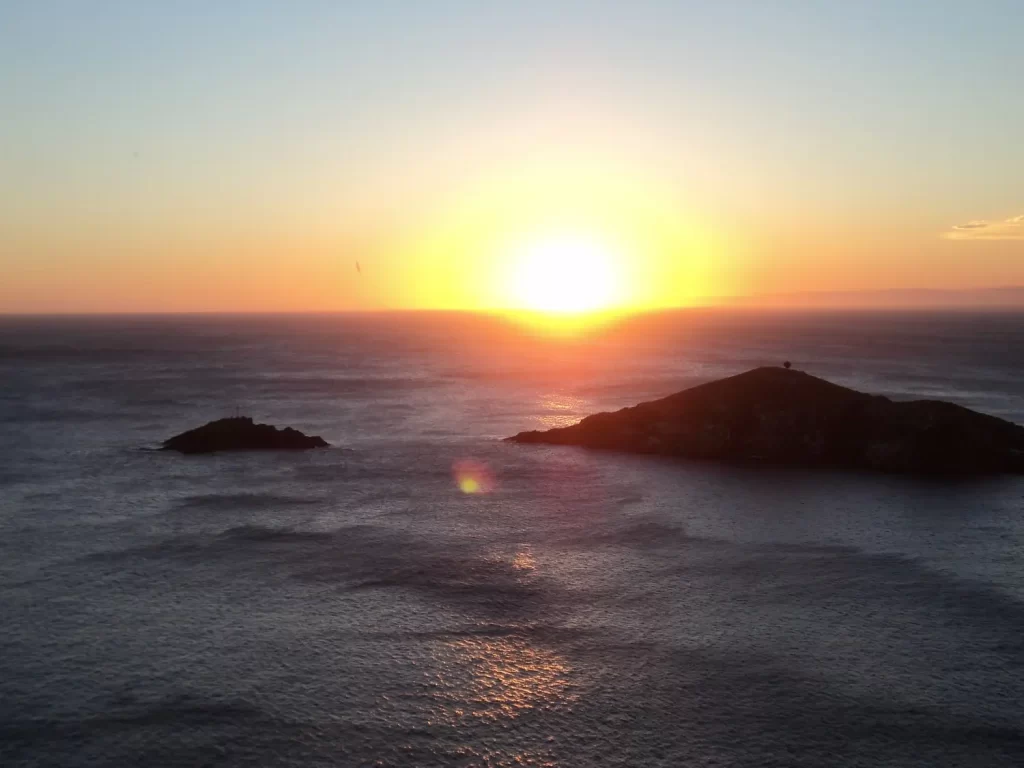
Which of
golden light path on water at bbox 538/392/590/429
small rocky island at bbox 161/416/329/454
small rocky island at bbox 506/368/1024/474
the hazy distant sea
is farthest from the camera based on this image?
golden light path on water at bbox 538/392/590/429

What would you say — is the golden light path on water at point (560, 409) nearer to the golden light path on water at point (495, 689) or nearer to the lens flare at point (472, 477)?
the lens flare at point (472, 477)

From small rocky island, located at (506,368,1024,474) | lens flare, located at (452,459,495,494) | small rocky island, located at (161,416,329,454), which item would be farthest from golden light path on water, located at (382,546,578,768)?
small rocky island, located at (161,416,329,454)

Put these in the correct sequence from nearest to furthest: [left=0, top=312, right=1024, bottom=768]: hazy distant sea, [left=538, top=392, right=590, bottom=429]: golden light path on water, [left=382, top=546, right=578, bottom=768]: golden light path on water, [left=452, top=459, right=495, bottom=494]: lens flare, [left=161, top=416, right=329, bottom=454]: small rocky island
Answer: [left=382, top=546, right=578, bottom=768]: golden light path on water < [left=0, top=312, right=1024, bottom=768]: hazy distant sea < [left=452, top=459, right=495, bottom=494]: lens flare < [left=161, top=416, right=329, bottom=454]: small rocky island < [left=538, top=392, right=590, bottom=429]: golden light path on water

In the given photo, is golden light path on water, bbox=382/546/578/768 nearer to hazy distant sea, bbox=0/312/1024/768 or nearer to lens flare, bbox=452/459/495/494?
hazy distant sea, bbox=0/312/1024/768

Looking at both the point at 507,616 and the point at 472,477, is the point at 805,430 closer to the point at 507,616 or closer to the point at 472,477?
the point at 472,477

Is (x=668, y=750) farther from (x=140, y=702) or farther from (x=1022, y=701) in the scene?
(x=140, y=702)

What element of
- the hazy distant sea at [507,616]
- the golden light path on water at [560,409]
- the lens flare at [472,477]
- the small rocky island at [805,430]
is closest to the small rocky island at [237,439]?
the hazy distant sea at [507,616]
